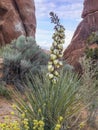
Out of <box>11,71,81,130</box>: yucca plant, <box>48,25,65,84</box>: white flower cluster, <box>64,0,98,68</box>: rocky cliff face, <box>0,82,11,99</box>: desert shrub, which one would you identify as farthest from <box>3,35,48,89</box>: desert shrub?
<box>64,0,98,68</box>: rocky cliff face

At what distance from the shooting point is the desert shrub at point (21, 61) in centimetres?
1054

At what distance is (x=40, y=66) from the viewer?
10.9 meters

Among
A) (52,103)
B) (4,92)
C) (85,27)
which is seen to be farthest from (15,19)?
(52,103)

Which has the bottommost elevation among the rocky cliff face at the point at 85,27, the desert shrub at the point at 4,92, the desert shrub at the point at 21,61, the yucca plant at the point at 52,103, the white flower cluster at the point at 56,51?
the yucca plant at the point at 52,103

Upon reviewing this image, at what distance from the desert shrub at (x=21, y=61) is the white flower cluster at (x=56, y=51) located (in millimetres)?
4818

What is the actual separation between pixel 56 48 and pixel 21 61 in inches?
211

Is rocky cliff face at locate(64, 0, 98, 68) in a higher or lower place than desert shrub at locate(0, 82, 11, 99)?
higher

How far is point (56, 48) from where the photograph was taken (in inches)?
211

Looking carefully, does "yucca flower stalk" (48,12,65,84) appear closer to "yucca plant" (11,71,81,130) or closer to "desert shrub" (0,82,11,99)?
"yucca plant" (11,71,81,130)

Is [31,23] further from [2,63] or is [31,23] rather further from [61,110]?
[61,110]

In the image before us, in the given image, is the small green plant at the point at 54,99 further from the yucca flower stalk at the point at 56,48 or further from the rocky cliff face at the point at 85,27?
the rocky cliff face at the point at 85,27

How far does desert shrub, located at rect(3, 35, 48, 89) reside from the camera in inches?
415

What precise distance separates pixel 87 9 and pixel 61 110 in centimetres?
2095

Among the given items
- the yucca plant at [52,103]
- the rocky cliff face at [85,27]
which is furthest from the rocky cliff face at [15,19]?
the yucca plant at [52,103]
